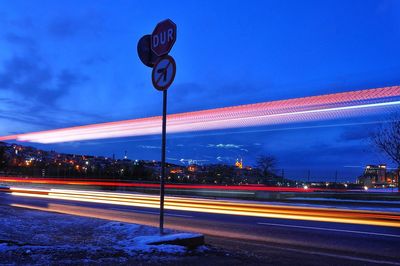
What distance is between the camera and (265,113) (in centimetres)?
2411

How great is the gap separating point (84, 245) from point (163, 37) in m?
3.97

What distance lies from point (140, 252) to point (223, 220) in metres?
7.88

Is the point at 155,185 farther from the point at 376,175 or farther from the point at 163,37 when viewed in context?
the point at 376,175

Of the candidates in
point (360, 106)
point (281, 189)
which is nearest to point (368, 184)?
point (281, 189)

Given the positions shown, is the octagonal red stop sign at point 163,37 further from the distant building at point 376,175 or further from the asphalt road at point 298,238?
the distant building at point 376,175

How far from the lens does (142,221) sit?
13617 millimetres

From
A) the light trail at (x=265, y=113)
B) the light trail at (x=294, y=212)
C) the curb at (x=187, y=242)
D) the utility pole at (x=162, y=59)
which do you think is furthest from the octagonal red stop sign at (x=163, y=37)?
the light trail at (x=265, y=113)

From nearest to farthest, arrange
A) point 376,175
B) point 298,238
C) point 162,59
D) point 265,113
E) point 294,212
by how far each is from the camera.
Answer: point 162,59 < point 298,238 < point 294,212 < point 265,113 < point 376,175

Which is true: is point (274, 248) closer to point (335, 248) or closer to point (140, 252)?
point (335, 248)

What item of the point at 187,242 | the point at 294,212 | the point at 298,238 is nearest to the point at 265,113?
the point at 294,212

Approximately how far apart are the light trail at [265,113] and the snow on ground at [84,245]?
14.8 meters

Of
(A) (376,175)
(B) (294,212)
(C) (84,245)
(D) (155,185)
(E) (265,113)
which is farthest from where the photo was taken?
(A) (376,175)

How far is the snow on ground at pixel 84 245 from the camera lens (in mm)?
6301

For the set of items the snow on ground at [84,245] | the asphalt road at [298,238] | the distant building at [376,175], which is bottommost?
the asphalt road at [298,238]
